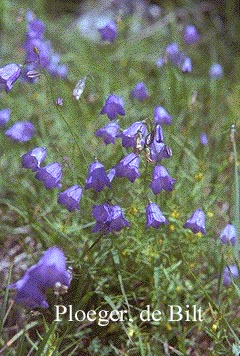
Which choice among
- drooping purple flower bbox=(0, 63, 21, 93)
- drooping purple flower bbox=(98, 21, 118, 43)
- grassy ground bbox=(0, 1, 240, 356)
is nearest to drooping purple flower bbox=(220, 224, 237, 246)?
grassy ground bbox=(0, 1, 240, 356)

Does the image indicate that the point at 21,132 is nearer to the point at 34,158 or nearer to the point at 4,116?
the point at 4,116

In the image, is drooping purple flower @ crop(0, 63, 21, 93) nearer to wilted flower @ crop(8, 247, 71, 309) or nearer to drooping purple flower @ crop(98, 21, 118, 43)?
wilted flower @ crop(8, 247, 71, 309)

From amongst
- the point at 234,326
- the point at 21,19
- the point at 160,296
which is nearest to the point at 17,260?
the point at 160,296

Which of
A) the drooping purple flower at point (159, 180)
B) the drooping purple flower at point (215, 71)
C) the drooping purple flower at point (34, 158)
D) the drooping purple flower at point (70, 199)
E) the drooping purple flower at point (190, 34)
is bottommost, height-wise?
the drooping purple flower at point (215, 71)

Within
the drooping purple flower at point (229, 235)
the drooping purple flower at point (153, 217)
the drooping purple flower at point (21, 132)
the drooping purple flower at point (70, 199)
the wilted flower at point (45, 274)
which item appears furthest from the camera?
the drooping purple flower at point (21, 132)

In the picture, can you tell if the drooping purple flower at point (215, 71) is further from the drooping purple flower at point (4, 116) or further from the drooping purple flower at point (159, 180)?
the drooping purple flower at point (159, 180)

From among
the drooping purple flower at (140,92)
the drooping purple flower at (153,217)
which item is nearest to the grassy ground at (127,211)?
the drooping purple flower at (140,92)

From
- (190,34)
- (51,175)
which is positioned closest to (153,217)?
(51,175)
